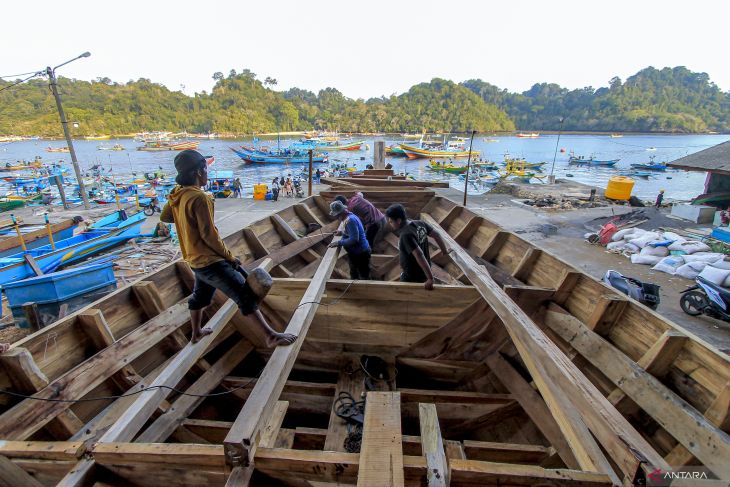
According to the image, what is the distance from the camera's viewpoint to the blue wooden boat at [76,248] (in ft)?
28.6

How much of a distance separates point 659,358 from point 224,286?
357 cm

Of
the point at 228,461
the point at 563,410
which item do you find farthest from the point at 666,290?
the point at 228,461

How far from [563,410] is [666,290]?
9049 mm

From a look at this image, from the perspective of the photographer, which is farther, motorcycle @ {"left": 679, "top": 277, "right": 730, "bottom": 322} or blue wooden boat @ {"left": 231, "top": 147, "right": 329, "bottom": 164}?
blue wooden boat @ {"left": 231, "top": 147, "right": 329, "bottom": 164}

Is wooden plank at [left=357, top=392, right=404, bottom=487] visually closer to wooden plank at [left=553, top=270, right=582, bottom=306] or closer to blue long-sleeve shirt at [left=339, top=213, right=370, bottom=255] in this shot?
wooden plank at [left=553, top=270, right=582, bottom=306]

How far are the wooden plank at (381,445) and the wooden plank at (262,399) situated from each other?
1.81 feet

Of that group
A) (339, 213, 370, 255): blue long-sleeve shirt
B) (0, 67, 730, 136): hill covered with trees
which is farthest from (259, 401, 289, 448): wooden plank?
(0, 67, 730, 136): hill covered with trees

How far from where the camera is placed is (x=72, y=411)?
2561mm

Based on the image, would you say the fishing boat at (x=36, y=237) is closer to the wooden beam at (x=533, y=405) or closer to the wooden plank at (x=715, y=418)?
the wooden beam at (x=533, y=405)

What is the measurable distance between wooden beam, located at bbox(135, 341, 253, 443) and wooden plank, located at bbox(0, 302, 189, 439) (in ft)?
1.82

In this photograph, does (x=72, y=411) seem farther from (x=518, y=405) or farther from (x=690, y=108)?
(x=690, y=108)

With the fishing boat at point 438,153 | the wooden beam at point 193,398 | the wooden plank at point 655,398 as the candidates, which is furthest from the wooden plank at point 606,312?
the fishing boat at point 438,153

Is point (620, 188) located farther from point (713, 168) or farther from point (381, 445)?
point (381, 445)

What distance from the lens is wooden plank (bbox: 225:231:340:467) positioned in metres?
1.57
